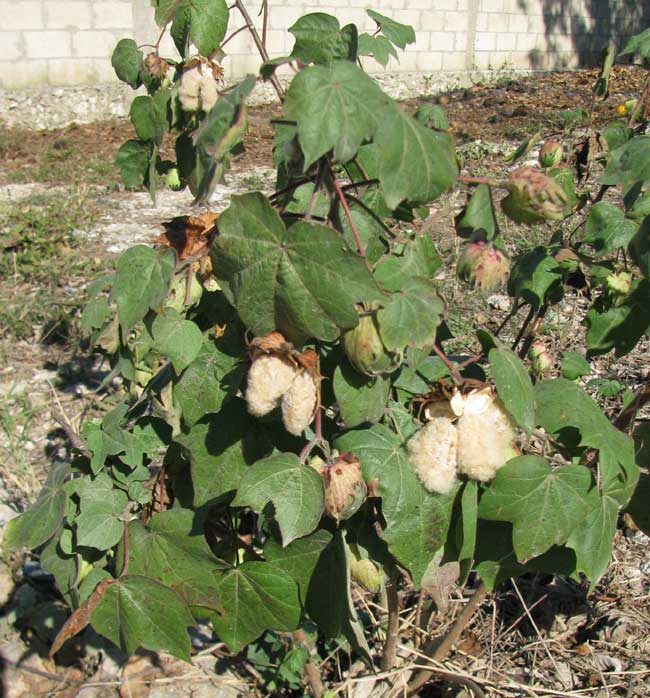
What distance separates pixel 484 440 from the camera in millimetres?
993

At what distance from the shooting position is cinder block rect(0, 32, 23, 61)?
6.95 m

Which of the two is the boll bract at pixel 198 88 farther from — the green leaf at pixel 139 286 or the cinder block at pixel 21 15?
the cinder block at pixel 21 15

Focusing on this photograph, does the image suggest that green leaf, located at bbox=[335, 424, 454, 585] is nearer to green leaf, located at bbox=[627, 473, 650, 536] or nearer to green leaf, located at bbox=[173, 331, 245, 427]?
green leaf, located at bbox=[173, 331, 245, 427]

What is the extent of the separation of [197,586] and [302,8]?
8.26 meters

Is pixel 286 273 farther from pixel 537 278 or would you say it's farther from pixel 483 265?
pixel 537 278

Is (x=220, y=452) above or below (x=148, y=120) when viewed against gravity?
below

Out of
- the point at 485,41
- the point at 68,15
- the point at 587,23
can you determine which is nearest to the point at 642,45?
the point at 68,15

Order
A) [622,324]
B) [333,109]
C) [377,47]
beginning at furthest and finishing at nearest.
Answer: [377,47] < [622,324] < [333,109]

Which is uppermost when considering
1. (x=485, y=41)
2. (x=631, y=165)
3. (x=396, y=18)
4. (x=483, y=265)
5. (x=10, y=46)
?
(x=396, y=18)

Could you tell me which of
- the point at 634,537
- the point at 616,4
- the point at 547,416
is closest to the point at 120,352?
the point at 547,416

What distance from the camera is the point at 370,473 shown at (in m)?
1.07

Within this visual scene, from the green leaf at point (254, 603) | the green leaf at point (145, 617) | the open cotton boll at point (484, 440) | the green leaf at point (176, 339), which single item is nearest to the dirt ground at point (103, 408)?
the open cotton boll at point (484, 440)

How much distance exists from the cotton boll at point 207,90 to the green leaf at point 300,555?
66 cm

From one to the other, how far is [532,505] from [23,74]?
7.25 meters
